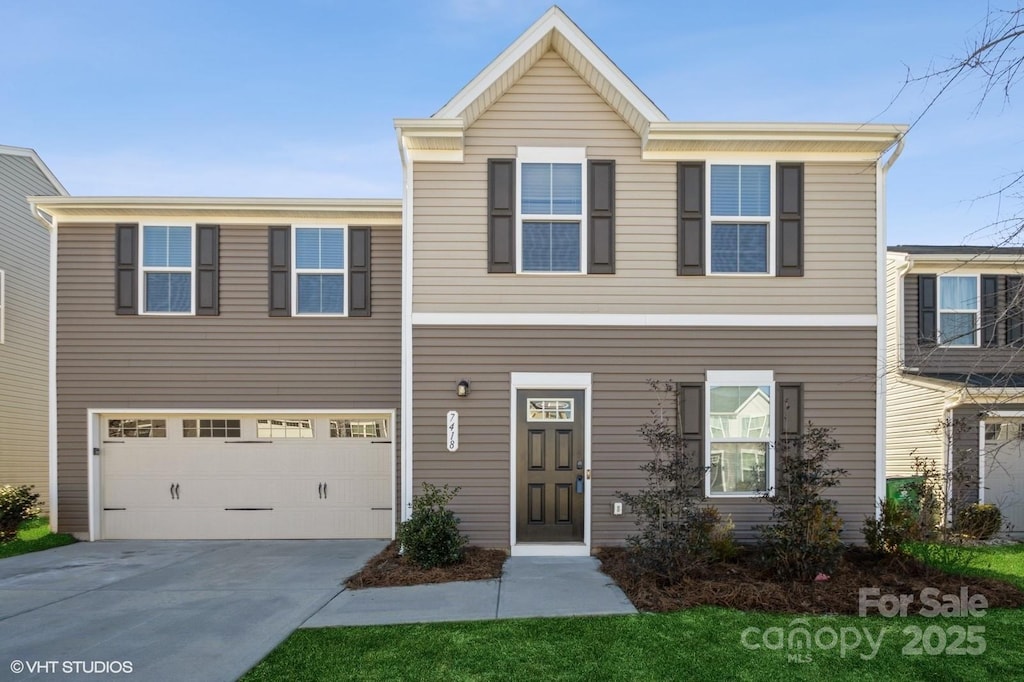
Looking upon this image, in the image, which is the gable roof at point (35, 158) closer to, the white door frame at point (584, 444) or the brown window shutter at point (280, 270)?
the brown window shutter at point (280, 270)

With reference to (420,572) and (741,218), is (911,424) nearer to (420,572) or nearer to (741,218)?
(741,218)

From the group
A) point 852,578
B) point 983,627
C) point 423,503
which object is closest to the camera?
point 983,627

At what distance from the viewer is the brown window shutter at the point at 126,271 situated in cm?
1033

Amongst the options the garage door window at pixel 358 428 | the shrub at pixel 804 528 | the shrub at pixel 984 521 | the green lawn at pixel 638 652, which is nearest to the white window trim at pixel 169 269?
the garage door window at pixel 358 428

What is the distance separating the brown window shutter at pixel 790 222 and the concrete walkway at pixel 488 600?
4840 millimetres

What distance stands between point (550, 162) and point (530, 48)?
4.89ft

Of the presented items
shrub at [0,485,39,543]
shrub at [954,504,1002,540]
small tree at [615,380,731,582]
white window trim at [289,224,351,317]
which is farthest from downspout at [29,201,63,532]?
shrub at [954,504,1002,540]

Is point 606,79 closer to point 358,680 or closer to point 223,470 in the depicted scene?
point 358,680

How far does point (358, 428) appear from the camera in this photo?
10461 mm

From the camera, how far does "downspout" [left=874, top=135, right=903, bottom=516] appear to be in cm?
856

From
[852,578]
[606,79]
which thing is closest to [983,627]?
[852,578]

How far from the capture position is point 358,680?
183 inches

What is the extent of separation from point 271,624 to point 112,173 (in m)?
20.0

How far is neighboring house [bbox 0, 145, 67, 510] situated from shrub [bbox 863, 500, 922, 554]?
563 inches
